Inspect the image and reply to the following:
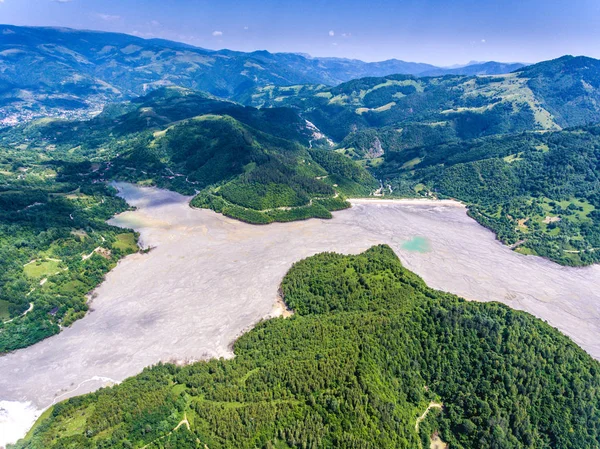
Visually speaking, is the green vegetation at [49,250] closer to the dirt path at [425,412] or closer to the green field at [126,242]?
the green field at [126,242]

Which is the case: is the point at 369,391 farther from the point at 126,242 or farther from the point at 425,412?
the point at 126,242

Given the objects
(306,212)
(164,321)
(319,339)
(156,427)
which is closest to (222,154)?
(306,212)

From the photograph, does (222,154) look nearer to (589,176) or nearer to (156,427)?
(156,427)

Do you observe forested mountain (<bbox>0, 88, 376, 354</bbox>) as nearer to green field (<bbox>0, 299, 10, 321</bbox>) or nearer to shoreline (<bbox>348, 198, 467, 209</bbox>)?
green field (<bbox>0, 299, 10, 321</bbox>)

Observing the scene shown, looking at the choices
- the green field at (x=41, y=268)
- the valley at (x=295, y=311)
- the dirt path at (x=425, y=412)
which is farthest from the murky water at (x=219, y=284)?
the dirt path at (x=425, y=412)

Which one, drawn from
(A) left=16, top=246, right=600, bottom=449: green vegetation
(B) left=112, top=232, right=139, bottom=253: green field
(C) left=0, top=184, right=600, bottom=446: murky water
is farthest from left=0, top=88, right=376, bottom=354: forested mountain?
(A) left=16, top=246, right=600, bottom=449: green vegetation

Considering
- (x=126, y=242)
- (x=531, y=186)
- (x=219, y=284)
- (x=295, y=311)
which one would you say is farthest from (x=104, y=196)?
(x=531, y=186)
